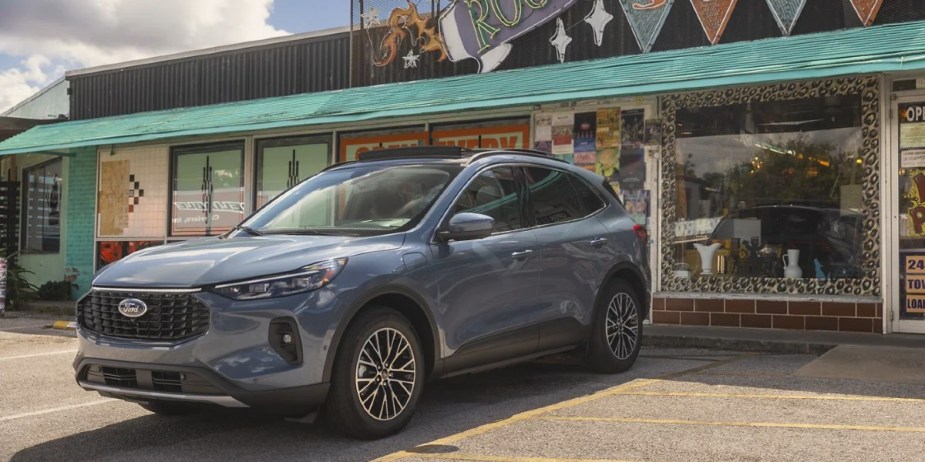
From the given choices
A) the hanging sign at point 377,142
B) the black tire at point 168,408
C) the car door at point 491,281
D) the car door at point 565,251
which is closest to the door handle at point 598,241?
the car door at point 565,251

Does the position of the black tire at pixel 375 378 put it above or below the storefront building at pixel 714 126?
below

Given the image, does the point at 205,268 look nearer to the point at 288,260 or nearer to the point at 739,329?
the point at 288,260

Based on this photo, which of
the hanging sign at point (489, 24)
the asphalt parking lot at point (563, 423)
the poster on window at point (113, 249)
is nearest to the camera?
the asphalt parking lot at point (563, 423)

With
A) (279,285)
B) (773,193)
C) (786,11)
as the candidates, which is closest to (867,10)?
(786,11)

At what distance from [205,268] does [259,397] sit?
31.3 inches

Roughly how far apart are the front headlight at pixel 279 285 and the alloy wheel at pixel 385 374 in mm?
477

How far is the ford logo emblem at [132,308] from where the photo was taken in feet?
16.6

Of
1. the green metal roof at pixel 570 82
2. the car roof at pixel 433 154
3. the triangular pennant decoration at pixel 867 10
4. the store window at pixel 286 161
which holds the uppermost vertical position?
the triangular pennant decoration at pixel 867 10

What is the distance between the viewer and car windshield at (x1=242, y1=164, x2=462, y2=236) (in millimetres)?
5961

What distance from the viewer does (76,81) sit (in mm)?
18875

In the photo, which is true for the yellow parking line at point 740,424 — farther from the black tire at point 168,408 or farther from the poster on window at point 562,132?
the poster on window at point 562,132

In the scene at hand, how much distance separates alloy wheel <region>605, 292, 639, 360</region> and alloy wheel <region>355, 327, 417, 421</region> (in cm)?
248

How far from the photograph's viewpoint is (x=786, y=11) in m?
10.6

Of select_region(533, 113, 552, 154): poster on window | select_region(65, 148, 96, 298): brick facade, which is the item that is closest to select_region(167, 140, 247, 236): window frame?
select_region(65, 148, 96, 298): brick facade
